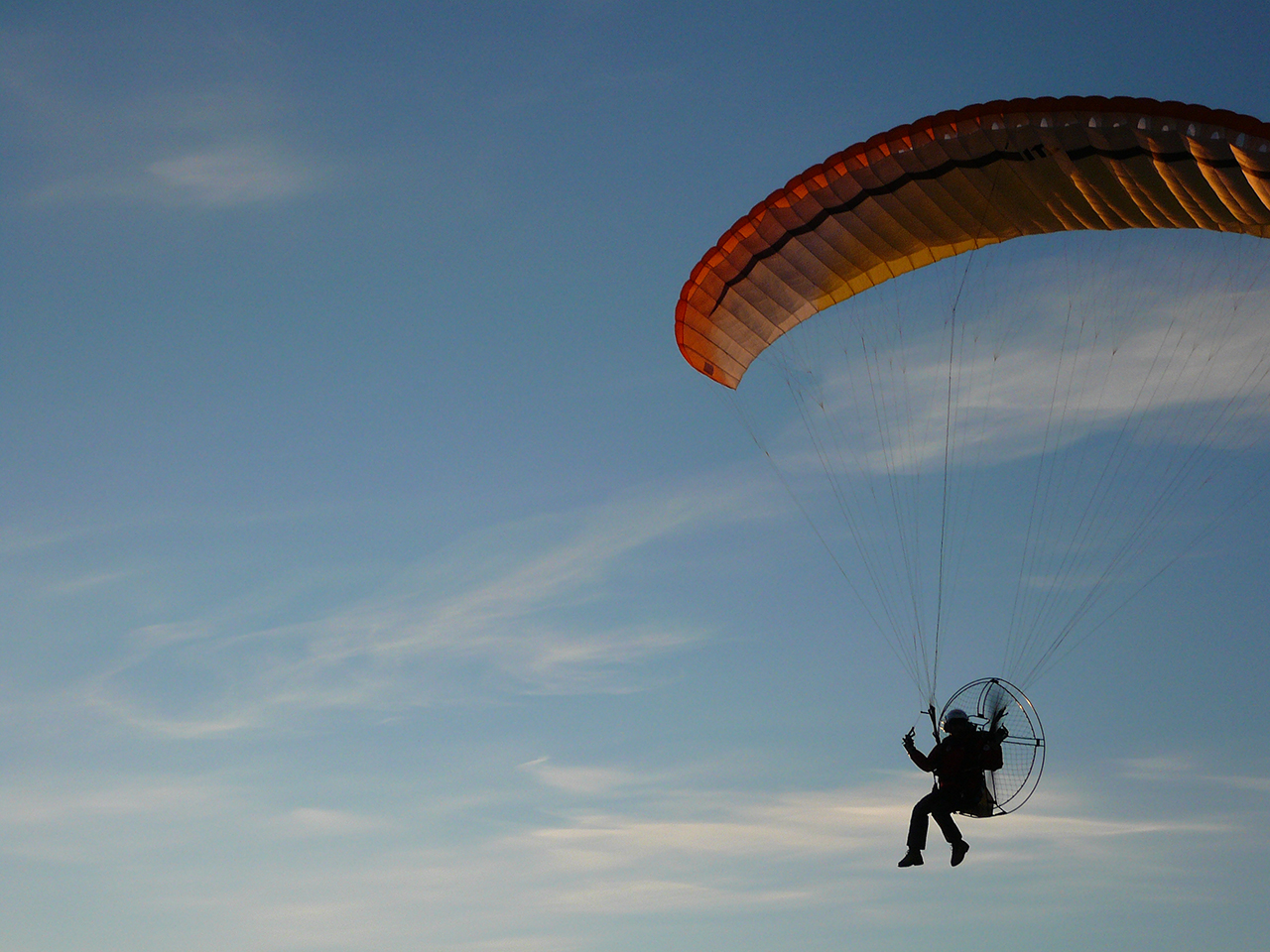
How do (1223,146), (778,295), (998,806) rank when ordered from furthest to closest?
1. (778,295)
2. (998,806)
3. (1223,146)

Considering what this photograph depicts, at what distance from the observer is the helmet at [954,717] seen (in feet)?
61.5

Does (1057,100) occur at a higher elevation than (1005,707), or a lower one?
higher

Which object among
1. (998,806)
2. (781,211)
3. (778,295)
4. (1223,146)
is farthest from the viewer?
(778,295)

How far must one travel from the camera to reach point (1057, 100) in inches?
707

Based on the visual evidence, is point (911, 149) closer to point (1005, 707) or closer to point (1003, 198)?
point (1003, 198)

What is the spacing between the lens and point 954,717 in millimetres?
18797

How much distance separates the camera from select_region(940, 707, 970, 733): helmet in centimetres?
1875

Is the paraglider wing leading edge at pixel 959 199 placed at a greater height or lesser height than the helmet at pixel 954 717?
greater

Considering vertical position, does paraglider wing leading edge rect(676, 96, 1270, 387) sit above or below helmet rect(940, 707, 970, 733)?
above

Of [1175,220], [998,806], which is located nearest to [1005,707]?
[998,806]

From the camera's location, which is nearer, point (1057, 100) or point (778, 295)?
point (1057, 100)

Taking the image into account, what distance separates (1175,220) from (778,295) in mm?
5421

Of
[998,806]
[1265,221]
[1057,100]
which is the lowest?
[998,806]

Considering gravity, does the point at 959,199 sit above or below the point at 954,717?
above
